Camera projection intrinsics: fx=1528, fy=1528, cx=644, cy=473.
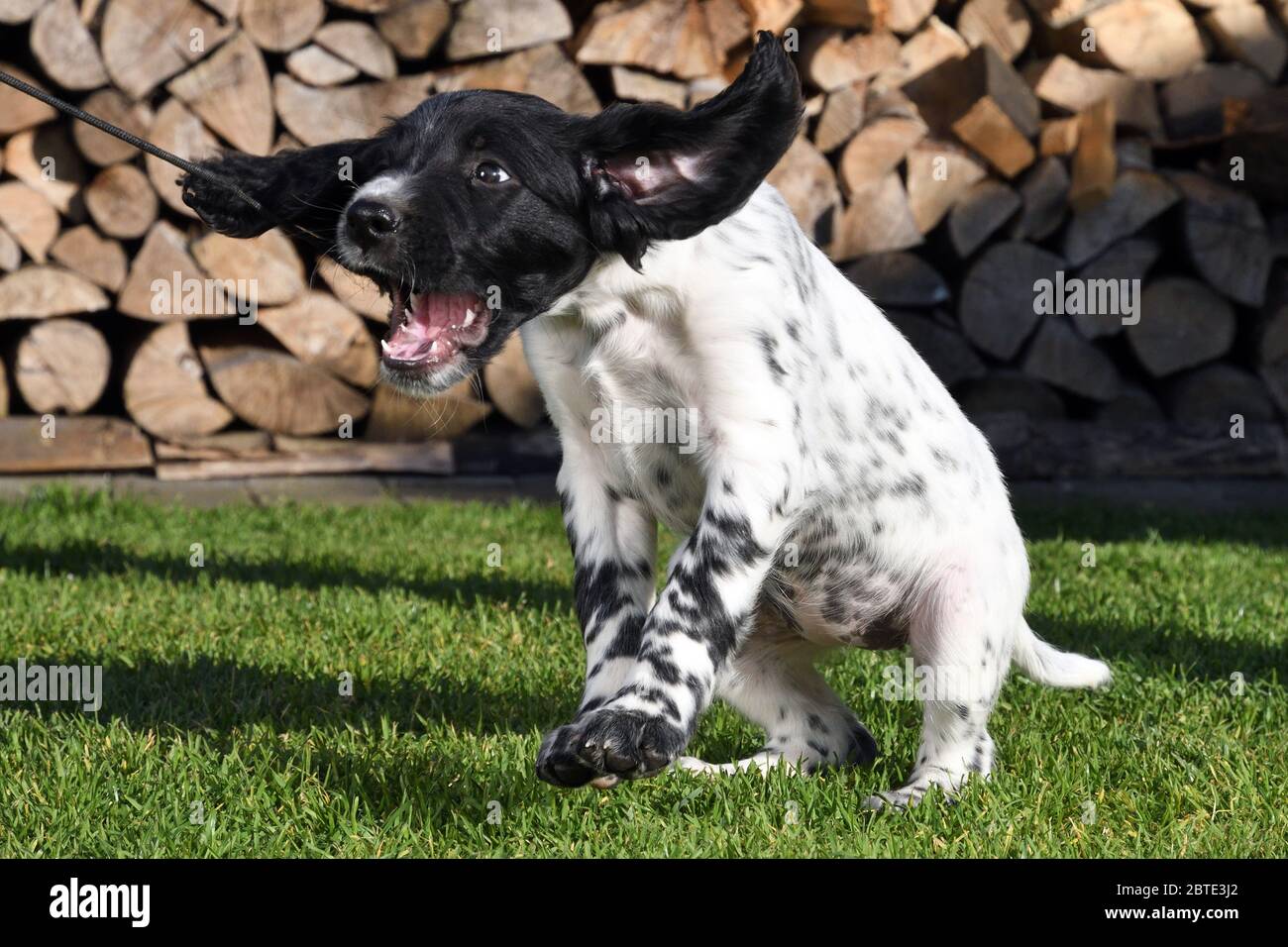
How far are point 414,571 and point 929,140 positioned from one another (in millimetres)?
3434

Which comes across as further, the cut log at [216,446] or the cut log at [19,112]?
the cut log at [216,446]

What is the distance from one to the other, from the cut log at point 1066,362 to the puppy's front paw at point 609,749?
5329 millimetres

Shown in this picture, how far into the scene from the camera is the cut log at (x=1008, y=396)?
7311mm

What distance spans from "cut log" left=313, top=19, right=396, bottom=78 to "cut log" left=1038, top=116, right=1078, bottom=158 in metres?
3.05

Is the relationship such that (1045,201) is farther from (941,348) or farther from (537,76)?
(537,76)

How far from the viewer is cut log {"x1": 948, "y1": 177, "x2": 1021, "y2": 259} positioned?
280 inches

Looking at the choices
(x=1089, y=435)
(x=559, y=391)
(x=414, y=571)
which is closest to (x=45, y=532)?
(x=414, y=571)

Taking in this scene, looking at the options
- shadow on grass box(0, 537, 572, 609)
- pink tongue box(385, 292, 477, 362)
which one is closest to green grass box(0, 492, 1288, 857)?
shadow on grass box(0, 537, 572, 609)

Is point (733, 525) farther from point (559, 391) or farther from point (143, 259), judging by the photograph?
point (143, 259)

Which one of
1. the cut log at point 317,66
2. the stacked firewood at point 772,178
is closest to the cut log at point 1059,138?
the stacked firewood at point 772,178

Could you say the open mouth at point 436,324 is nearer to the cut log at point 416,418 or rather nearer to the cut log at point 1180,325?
the cut log at point 416,418

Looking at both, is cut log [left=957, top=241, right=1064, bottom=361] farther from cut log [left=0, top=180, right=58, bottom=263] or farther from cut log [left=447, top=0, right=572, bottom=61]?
cut log [left=0, top=180, right=58, bottom=263]

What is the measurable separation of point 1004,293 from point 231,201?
4984mm

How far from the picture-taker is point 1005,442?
7.17m
